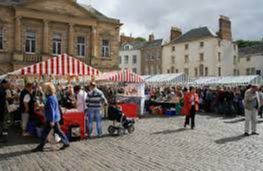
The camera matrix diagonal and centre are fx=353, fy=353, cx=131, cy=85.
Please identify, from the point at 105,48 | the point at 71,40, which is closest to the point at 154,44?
the point at 105,48

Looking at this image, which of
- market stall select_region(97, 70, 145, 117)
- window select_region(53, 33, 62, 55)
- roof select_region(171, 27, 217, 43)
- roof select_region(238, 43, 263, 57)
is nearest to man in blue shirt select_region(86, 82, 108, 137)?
market stall select_region(97, 70, 145, 117)

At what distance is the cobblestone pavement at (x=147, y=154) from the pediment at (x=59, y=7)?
22.5m

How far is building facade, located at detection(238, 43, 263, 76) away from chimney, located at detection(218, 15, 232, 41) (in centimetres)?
607

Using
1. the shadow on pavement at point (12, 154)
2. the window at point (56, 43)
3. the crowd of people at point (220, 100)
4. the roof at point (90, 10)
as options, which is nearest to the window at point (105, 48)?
the roof at point (90, 10)

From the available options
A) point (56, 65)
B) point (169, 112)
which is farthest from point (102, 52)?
point (56, 65)

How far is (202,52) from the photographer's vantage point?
55.8 meters

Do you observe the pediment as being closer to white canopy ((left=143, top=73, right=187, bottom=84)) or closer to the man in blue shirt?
white canopy ((left=143, top=73, right=187, bottom=84))

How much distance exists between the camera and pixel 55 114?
9.39 metres

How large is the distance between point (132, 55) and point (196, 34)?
49.6 ft

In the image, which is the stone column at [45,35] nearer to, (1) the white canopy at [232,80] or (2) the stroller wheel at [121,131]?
(1) the white canopy at [232,80]

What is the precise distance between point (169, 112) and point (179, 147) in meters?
10.7

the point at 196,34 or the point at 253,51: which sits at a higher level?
the point at 196,34

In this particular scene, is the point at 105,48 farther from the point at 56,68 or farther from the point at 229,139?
the point at 229,139

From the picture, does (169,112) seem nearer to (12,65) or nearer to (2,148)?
(2,148)
